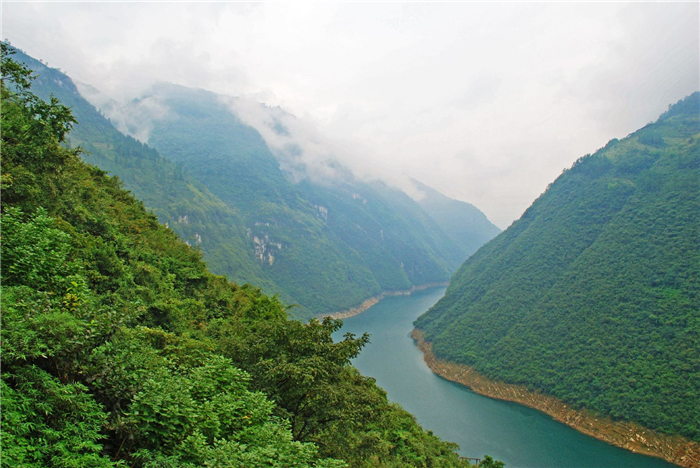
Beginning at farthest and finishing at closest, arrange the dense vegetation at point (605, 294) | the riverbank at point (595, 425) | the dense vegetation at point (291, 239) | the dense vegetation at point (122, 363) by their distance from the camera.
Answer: the dense vegetation at point (291, 239) → the dense vegetation at point (605, 294) → the riverbank at point (595, 425) → the dense vegetation at point (122, 363)

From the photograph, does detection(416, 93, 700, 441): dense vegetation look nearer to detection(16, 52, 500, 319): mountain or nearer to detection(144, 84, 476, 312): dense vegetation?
detection(144, 84, 476, 312): dense vegetation

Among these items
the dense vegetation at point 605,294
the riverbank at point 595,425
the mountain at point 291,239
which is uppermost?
the mountain at point 291,239

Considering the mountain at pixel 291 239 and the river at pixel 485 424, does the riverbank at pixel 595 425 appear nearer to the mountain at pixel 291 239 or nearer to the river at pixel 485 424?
the river at pixel 485 424

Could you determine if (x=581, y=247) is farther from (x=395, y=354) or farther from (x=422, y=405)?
(x=422, y=405)

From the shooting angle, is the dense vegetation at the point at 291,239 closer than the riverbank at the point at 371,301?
No

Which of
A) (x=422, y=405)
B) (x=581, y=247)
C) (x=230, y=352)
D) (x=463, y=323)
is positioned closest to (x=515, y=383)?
(x=422, y=405)

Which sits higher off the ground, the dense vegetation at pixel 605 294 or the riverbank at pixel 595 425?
the dense vegetation at pixel 605 294

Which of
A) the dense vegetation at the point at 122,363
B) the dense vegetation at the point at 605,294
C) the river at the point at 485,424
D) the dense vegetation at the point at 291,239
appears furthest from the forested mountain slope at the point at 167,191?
the dense vegetation at the point at 122,363
